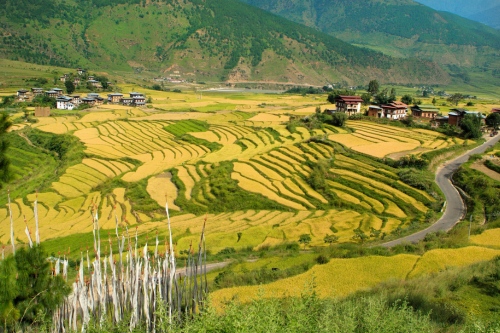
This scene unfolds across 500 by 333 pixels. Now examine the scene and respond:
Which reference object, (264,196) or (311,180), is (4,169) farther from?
(311,180)

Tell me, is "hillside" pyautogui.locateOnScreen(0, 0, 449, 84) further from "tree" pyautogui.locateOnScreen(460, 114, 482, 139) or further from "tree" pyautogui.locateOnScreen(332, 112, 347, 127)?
"tree" pyautogui.locateOnScreen(460, 114, 482, 139)

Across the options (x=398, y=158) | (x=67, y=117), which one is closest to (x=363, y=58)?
(x=67, y=117)

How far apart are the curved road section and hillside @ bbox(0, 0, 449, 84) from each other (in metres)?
125

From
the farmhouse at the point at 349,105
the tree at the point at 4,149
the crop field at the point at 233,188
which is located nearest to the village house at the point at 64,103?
the crop field at the point at 233,188

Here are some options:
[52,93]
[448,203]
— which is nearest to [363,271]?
[448,203]

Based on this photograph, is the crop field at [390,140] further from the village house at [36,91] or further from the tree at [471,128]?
Result: the village house at [36,91]

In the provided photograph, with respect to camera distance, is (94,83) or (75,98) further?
(94,83)

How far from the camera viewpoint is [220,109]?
245 ft

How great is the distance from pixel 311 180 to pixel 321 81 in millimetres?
135150

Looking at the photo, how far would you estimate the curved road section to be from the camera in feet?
74.0

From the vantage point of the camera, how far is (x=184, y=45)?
172 metres

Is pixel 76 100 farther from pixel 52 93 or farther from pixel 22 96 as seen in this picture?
pixel 22 96

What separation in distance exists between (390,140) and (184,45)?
142041mm

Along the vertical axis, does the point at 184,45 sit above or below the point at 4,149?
above
